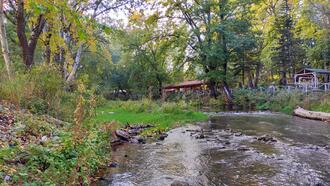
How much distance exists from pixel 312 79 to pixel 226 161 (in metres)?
29.0

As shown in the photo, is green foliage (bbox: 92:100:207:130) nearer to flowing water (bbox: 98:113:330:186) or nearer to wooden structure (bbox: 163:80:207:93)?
flowing water (bbox: 98:113:330:186)

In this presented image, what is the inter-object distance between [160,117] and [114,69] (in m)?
25.0

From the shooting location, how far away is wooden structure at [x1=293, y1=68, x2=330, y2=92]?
85.5 ft

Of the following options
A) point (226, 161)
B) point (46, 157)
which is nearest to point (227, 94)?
point (226, 161)

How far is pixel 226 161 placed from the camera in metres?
7.72

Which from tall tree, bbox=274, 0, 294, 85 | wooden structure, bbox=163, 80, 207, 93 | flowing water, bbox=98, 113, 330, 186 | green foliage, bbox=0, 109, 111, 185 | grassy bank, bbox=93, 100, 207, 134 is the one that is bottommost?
flowing water, bbox=98, 113, 330, 186

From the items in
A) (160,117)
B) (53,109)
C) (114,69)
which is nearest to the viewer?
(53,109)

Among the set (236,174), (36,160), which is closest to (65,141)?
(36,160)

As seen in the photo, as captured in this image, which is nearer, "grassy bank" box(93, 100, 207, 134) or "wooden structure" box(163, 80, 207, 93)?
"grassy bank" box(93, 100, 207, 134)

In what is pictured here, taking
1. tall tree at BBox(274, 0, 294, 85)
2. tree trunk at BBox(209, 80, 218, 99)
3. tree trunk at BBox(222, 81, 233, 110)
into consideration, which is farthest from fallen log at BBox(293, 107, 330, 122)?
tall tree at BBox(274, 0, 294, 85)

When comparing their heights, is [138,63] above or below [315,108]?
above

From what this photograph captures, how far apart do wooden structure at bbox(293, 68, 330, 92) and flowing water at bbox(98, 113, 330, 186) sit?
51.8ft

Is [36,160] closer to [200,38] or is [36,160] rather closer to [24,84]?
[24,84]

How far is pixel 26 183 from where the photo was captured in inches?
140
